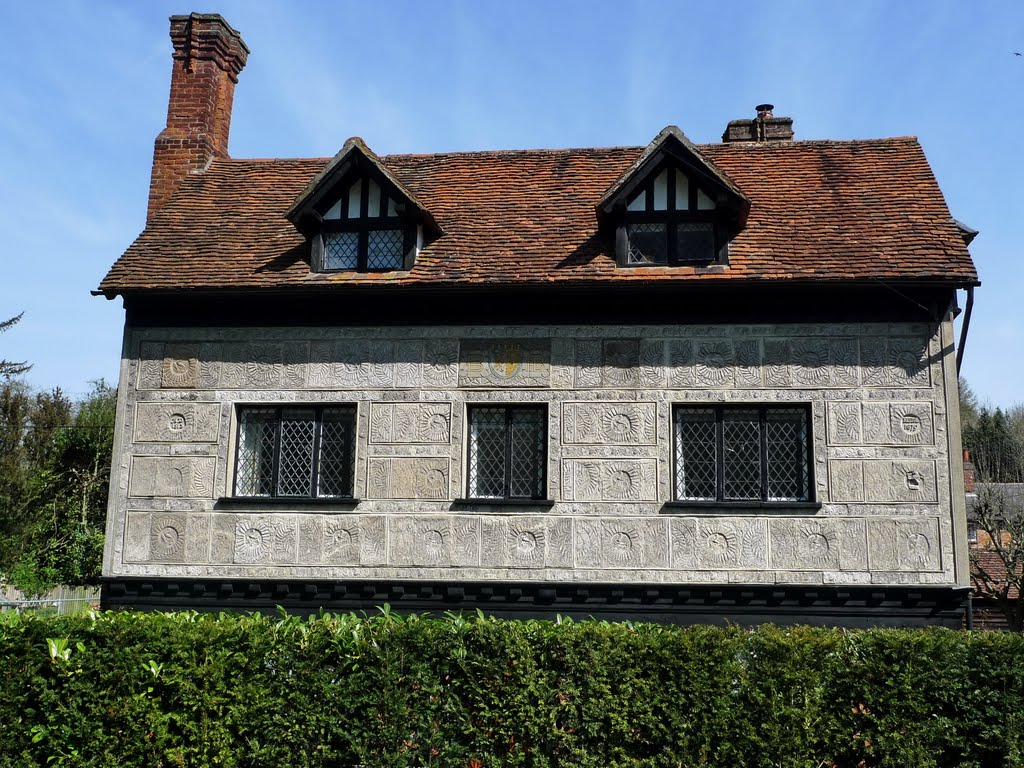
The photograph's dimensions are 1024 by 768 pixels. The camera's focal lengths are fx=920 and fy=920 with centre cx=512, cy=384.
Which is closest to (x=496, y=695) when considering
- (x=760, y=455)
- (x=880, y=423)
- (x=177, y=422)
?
(x=760, y=455)

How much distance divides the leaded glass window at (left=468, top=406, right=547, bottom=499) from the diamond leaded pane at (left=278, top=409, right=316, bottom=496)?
7.41ft

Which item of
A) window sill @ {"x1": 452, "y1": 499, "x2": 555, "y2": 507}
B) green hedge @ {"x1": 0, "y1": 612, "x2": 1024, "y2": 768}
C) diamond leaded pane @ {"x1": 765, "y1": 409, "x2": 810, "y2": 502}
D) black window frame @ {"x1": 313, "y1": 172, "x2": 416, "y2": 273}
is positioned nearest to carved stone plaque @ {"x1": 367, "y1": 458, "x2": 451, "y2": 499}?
window sill @ {"x1": 452, "y1": 499, "x2": 555, "y2": 507}

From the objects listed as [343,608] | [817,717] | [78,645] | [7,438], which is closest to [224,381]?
[343,608]

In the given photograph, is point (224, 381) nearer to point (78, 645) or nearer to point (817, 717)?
point (78, 645)

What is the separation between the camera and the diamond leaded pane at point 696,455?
12.1m

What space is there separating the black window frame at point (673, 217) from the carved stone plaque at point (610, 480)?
2.84 m

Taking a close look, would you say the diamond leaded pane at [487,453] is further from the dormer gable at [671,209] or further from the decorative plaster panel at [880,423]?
the decorative plaster panel at [880,423]

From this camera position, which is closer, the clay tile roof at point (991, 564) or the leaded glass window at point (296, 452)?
Result: the leaded glass window at point (296, 452)

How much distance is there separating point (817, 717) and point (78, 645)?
647 centimetres

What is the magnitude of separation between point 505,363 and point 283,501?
141 inches

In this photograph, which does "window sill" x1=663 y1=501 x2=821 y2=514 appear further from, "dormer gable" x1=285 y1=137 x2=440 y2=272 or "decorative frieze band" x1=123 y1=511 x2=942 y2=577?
"dormer gable" x1=285 y1=137 x2=440 y2=272

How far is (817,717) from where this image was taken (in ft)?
25.1

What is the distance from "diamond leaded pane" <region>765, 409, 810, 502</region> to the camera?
12.0m

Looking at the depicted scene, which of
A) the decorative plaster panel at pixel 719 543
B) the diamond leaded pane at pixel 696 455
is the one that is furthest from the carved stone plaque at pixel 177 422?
the decorative plaster panel at pixel 719 543
